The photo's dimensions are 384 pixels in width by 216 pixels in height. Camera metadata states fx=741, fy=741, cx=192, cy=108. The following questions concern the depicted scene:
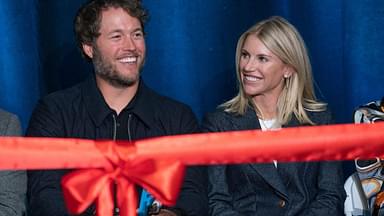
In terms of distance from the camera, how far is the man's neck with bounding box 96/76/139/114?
226cm

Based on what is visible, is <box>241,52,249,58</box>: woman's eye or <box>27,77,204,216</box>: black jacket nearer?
<box>27,77,204,216</box>: black jacket

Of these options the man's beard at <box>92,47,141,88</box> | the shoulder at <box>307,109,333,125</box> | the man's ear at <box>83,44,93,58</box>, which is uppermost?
the man's ear at <box>83,44,93,58</box>

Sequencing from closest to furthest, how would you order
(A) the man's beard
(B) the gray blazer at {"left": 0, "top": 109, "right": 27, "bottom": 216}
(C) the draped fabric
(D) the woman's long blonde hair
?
(B) the gray blazer at {"left": 0, "top": 109, "right": 27, "bottom": 216}, (A) the man's beard, (D) the woman's long blonde hair, (C) the draped fabric

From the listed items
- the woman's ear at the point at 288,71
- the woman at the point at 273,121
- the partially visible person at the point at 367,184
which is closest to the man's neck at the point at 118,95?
the woman at the point at 273,121

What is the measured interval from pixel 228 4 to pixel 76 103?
0.77 metres

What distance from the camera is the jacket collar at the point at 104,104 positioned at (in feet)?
7.14

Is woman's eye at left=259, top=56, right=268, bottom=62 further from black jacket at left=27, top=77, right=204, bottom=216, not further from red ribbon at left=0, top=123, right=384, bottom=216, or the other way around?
red ribbon at left=0, top=123, right=384, bottom=216

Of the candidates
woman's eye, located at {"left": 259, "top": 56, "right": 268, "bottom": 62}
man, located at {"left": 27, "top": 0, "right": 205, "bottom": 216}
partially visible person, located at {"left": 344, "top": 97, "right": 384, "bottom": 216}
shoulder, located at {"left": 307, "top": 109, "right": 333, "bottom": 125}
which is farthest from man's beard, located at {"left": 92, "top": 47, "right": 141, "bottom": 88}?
partially visible person, located at {"left": 344, "top": 97, "right": 384, "bottom": 216}

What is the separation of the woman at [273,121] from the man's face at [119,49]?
293mm

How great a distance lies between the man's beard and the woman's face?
0.36 meters

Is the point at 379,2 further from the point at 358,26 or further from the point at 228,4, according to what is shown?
the point at 228,4

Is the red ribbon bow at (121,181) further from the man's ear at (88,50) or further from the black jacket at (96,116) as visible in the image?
the man's ear at (88,50)

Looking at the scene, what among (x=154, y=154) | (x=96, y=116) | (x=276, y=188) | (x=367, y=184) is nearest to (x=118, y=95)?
(x=96, y=116)

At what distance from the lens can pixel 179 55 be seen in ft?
8.81
